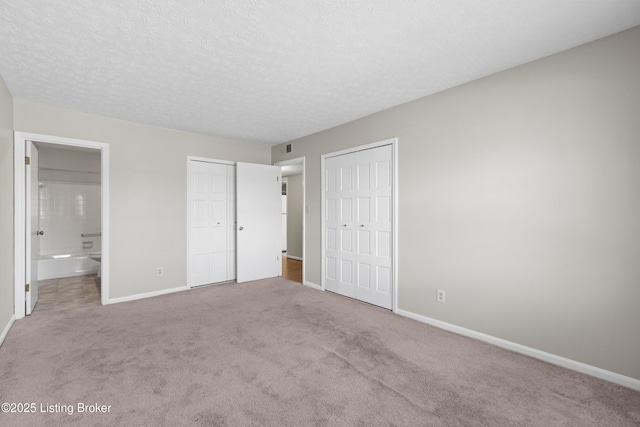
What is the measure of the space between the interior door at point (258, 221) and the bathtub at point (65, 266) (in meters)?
3.15

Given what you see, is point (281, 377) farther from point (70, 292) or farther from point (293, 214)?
point (293, 214)

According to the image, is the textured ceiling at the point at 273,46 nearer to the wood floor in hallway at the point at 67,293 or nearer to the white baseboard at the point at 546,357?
the white baseboard at the point at 546,357

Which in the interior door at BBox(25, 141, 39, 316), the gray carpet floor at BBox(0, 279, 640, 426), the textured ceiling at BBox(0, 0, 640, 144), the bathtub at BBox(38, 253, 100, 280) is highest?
the textured ceiling at BBox(0, 0, 640, 144)

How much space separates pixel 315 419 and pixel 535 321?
197cm

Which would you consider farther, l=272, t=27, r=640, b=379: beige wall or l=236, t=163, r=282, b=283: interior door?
l=236, t=163, r=282, b=283: interior door

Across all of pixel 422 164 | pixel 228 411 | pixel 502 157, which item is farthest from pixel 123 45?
pixel 502 157

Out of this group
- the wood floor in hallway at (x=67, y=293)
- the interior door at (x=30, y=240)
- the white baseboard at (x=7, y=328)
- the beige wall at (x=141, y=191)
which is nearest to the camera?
the white baseboard at (x=7, y=328)

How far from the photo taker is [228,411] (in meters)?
1.76

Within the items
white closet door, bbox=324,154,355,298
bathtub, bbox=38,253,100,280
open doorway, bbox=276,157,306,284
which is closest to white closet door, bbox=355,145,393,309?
white closet door, bbox=324,154,355,298

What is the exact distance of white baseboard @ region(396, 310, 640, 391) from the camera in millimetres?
2021

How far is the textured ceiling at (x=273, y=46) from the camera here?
1797 mm

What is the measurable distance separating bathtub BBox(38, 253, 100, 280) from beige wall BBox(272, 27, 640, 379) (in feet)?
19.5

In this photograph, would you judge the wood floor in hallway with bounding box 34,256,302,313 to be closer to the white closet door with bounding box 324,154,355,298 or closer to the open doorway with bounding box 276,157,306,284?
the white closet door with bounding box 324,154,355,298

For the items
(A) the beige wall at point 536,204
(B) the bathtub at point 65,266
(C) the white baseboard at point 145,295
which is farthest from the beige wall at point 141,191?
(A) the beige wall at point 536,204
